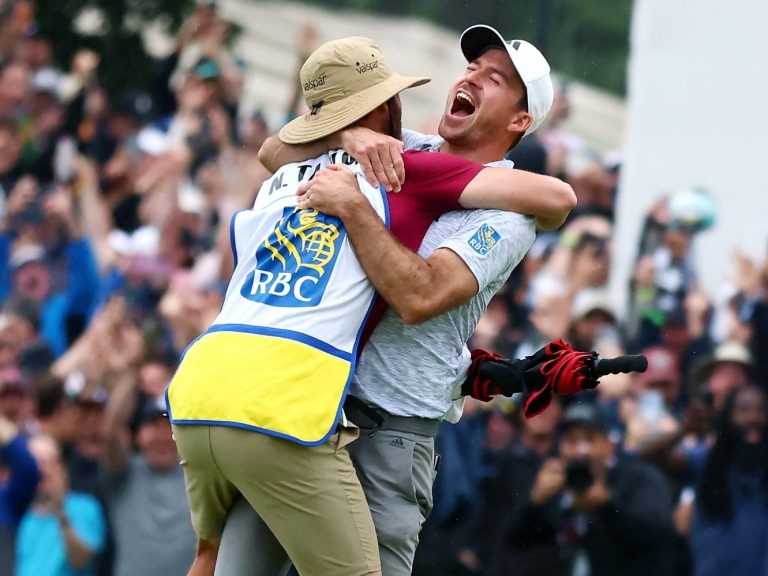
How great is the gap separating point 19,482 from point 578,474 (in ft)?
9.14

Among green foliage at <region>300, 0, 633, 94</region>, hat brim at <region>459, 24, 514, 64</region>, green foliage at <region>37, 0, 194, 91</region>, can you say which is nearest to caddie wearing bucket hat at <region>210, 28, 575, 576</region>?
hat brim at <region>459, 24, 514, 64</region>

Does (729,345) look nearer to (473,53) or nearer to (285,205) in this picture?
(473,53)

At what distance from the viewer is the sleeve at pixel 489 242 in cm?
349

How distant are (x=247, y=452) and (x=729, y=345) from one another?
175 inches

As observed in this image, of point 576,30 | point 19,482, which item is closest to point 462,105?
point 19,482

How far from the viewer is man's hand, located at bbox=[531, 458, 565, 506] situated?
705 centimetres

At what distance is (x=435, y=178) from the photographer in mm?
3559

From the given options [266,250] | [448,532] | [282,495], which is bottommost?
[448,532]

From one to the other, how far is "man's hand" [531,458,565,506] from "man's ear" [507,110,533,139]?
3.49 metres

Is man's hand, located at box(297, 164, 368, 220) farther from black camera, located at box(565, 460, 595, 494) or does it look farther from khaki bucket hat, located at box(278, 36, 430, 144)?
black camera, located at box(565, 460, 595, 494)

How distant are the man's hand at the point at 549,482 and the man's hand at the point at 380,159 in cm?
376

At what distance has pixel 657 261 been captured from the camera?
761cm

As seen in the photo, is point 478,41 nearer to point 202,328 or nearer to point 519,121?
point 519,121

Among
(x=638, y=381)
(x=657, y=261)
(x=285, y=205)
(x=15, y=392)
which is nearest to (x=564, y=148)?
(x=657, y=261)
